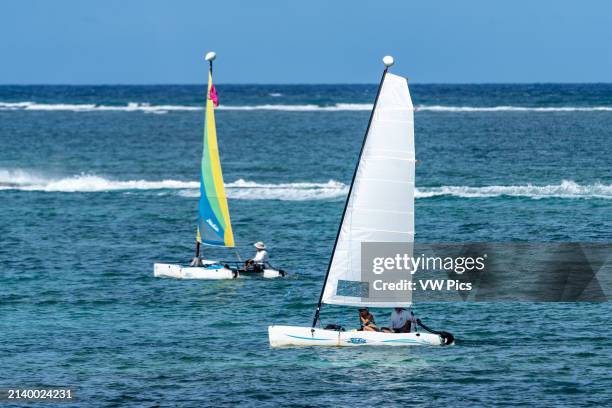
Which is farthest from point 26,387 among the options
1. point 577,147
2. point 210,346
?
point 577,147

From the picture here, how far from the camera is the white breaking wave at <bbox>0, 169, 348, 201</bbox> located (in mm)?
79500

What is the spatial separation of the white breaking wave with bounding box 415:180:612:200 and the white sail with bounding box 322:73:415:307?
135 feet

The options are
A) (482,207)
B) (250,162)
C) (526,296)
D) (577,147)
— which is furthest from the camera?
(577,147)

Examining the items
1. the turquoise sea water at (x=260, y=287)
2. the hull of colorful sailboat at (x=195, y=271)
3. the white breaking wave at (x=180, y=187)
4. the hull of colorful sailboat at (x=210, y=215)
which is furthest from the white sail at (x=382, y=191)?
the white breaking wave at (x=180, y=187)

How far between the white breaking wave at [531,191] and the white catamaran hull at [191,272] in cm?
3026

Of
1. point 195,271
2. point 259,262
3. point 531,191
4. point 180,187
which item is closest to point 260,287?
point 259,262

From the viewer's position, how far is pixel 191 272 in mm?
49062

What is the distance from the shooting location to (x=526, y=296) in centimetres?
4581

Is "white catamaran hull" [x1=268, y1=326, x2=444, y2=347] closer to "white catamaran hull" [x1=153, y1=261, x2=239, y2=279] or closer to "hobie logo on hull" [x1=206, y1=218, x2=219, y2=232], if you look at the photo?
"white catamaran hull" [x1=153, y1=261, x2=239, y2=279]

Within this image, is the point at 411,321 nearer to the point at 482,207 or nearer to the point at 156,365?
the point at 156,365

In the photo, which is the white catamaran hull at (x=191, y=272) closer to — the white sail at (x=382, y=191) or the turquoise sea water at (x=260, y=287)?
the turquoise sea water at (x=260, y=287)

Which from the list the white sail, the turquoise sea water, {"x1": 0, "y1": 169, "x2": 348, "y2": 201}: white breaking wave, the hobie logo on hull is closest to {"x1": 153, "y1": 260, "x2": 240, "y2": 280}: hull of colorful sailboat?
the turquoise sea water

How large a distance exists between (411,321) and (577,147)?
81.2 meters

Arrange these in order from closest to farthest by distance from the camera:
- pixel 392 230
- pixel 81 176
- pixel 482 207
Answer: pixel 392 230 → pixel 482 207 → pixel 81 176
